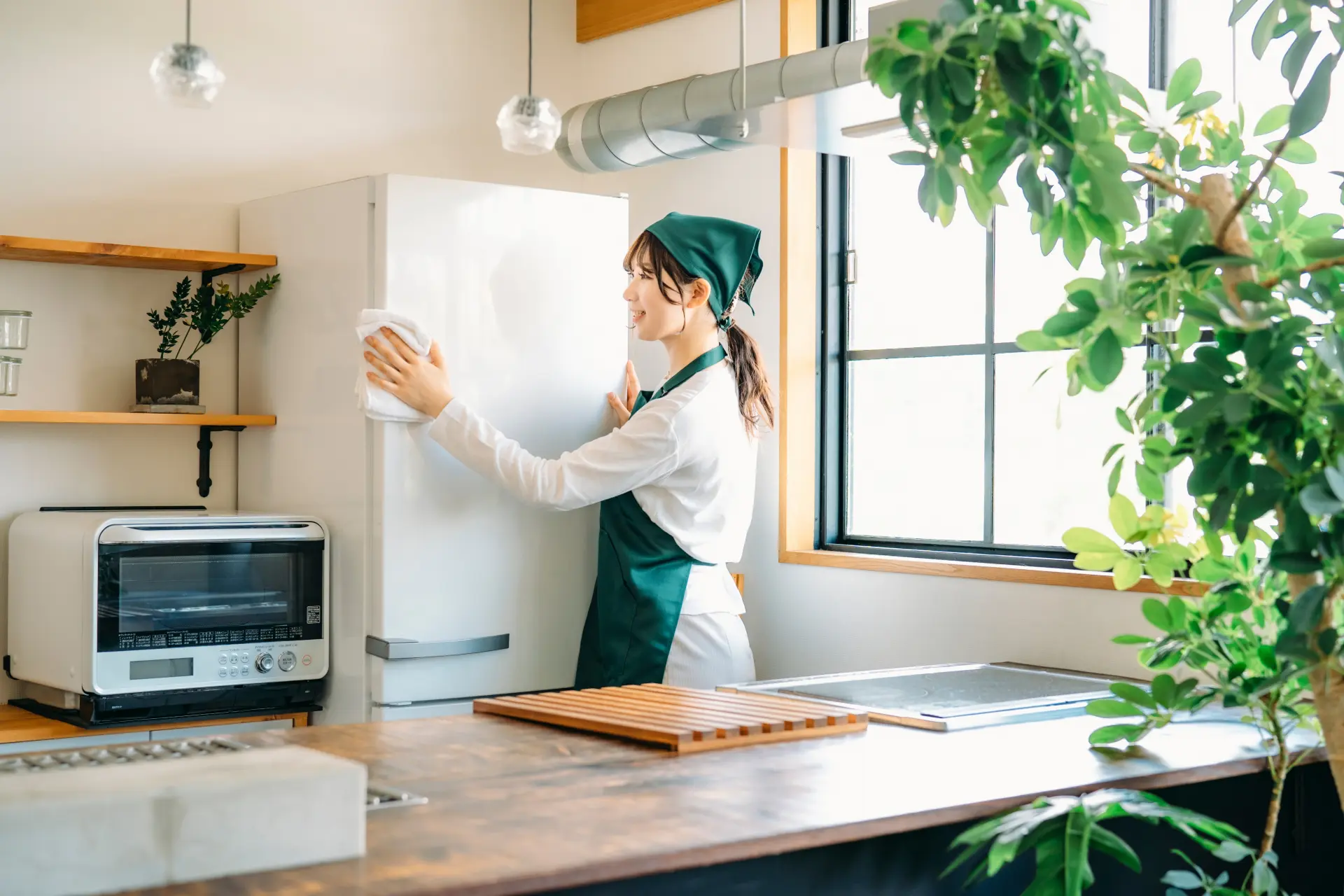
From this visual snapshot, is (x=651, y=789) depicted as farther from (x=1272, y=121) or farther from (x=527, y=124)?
(x=527, y=124)

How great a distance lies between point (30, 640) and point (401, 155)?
5.21ft

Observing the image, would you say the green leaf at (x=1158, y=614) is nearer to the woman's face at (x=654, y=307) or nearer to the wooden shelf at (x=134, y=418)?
the woman's face at (x=654, y=307)

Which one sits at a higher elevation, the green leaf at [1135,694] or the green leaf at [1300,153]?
the green leaf at [1300,153]

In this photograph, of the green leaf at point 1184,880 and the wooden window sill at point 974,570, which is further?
the wooden window sill at point 974,570

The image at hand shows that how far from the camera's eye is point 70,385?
3320 millimetres

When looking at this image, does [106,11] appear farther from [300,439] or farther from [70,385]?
[300,439]

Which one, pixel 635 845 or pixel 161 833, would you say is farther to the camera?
pixel 635 845

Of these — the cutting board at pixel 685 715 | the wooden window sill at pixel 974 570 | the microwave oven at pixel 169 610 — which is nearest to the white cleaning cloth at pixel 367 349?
the microwave oven at pixel 169 610

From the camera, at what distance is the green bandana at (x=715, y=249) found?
3000 mm

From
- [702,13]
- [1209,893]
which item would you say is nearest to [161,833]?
[1209,893]

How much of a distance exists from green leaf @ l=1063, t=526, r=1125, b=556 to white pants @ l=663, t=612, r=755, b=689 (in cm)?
142

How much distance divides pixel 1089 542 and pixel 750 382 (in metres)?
1.55

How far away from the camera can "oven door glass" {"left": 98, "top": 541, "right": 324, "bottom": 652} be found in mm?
2850

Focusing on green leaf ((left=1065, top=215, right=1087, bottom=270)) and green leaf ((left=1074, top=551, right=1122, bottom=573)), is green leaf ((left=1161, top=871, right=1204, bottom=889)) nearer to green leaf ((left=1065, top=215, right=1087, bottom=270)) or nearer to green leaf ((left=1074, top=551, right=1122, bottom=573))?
green leaf ((left=1074, top=551, right=1122, bottom=573))
